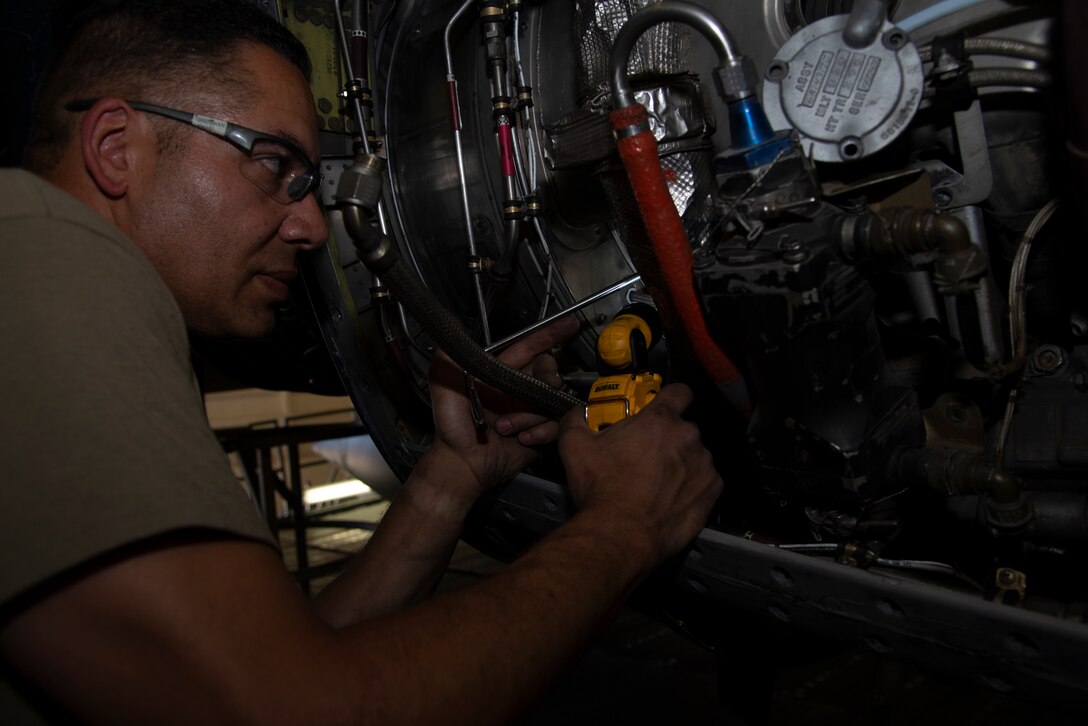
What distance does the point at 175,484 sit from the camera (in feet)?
2.12

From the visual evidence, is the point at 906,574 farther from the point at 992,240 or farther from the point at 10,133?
the point at 10,133

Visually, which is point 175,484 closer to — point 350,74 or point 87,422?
point 87,422

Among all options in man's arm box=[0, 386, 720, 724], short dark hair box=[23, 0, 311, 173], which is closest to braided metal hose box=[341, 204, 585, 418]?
short dark hair box=[23, 0, 311, 173]

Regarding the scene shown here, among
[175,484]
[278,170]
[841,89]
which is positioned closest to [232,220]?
[278,170]

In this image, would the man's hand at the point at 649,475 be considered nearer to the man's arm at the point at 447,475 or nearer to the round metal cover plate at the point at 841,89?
the man's arm at the point at 447,475

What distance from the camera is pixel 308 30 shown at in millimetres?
1566

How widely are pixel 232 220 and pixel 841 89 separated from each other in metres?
0.84

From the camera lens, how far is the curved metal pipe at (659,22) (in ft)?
3.24

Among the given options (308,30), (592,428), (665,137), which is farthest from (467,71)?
(592,428)

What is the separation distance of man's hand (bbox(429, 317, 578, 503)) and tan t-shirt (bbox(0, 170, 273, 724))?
2.24ft

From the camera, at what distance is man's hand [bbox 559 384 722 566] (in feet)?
3.31

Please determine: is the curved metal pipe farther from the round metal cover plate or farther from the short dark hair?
the short dark hair

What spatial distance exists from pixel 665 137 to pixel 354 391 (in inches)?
33.5

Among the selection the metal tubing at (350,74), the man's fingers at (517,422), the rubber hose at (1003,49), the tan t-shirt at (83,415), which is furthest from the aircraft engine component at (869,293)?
the tan t-shirt at (83,415)
